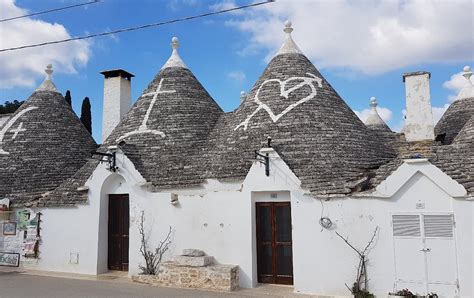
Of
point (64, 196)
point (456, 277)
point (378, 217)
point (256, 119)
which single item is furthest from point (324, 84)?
point (64, 196)

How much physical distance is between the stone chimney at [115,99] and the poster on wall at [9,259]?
688cm

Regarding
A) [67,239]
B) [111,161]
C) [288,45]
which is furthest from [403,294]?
[67,239]

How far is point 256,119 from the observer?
13219 mm

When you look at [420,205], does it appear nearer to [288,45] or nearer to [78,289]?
[288,45]

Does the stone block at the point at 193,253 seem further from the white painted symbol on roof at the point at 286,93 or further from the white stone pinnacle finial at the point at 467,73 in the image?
the white stone pinnacle finial at the point at 467,73

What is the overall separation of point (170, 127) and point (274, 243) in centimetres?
595

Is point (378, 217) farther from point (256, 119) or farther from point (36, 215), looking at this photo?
point (36, 215)

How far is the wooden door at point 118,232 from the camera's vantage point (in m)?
13.5

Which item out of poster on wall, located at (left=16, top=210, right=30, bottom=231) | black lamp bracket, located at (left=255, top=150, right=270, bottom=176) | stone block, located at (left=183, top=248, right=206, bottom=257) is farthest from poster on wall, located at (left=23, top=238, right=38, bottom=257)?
black lamp bracket, located at (left=255, top=150, right=270, bottom=176)

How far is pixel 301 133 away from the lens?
12211 millimetres

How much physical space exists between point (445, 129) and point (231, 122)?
10639mm

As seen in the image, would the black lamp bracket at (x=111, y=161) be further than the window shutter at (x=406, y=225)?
Yes

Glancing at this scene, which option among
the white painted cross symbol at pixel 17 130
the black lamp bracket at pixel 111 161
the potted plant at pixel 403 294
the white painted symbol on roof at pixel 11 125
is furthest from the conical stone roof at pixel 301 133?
the white painted symbol on roof at pixel 11 125

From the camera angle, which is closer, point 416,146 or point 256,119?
point 256,119
